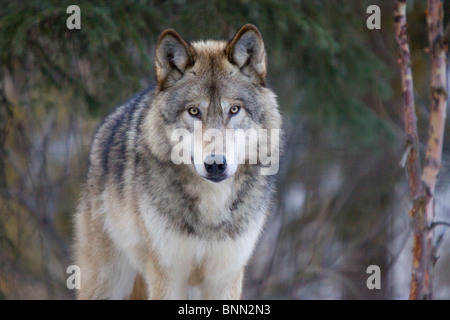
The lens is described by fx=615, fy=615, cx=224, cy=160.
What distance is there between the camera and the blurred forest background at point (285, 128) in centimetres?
579

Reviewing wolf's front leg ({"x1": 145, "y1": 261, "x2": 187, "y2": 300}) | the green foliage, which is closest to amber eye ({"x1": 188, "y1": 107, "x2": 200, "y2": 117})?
wolf's front leg ({"x1": 145, "y1": 261, "x2": 187, "y2": 300})

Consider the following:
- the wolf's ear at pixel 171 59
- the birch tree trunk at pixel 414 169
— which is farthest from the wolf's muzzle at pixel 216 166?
A: the birch tree trunk at pixel 414 169

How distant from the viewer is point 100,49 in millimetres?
5820

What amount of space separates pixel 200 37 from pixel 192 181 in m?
2.44

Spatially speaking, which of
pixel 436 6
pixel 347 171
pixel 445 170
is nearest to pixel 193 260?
pixel 436 6

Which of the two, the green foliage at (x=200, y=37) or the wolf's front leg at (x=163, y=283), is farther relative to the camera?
the green foliage at (x=200, y=37)

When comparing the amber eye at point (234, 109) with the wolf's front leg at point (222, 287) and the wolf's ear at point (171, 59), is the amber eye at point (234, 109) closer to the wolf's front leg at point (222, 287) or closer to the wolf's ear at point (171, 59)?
the wolf's ear at point (171, 59)

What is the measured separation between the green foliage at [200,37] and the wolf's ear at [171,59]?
1.59 metres

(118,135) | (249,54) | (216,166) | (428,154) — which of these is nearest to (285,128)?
(118,135)

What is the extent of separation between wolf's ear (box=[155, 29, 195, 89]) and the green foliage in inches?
62.5

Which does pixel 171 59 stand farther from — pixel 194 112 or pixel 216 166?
pixel 216 166

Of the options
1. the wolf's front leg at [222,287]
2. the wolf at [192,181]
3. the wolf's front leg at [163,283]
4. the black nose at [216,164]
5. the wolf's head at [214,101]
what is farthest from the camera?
the wolf's front leg at [222,287]

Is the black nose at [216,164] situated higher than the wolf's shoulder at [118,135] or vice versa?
the wolf's shoulder at [118,135]

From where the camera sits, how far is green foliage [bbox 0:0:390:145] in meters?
5.37
